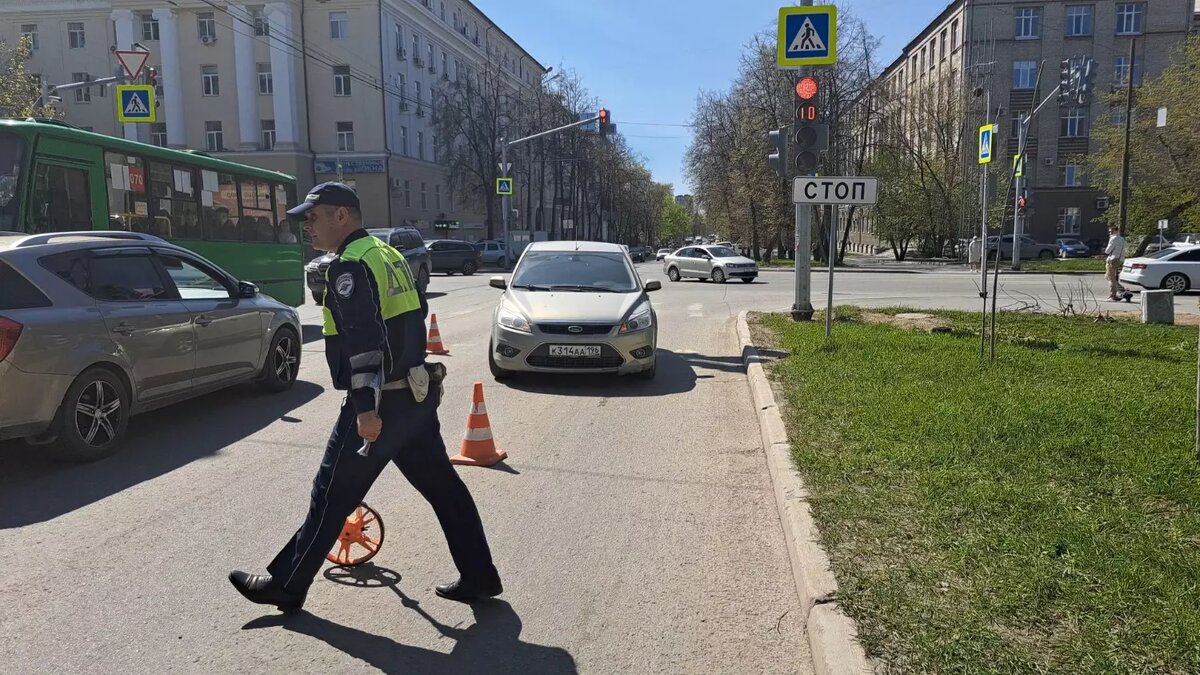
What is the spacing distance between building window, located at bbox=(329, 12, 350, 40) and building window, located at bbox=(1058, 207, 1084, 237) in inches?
1988

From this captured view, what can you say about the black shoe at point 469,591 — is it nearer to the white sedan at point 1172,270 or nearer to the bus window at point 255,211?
the bus window at point 255,211

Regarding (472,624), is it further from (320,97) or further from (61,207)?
(320,97)

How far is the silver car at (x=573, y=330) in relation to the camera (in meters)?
8.73

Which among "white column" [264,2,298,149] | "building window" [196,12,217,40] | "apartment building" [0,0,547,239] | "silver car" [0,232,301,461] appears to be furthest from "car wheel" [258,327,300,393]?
"building window" [196,12,217,40]

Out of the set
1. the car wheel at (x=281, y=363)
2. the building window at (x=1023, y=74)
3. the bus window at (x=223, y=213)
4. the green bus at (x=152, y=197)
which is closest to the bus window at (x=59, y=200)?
the green bus at (x=152, y=197)

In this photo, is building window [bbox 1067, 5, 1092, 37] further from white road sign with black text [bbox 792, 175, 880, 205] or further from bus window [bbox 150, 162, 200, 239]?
bus window [bbox 150, 162, 200, 239]

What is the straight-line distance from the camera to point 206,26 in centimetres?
4884

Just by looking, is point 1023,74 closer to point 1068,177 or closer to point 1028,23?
point 1028,23

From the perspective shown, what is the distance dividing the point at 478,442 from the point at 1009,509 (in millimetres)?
3465

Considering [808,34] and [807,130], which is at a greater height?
[808,34]

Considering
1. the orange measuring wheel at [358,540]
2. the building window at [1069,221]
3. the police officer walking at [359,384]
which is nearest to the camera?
the police officer walking at [359,384]

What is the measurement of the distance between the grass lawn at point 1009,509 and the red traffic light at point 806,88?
5.06 meters

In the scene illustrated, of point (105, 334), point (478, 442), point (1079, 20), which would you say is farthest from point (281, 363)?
point (1079, 20)

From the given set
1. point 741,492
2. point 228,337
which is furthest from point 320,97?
point 741,492
